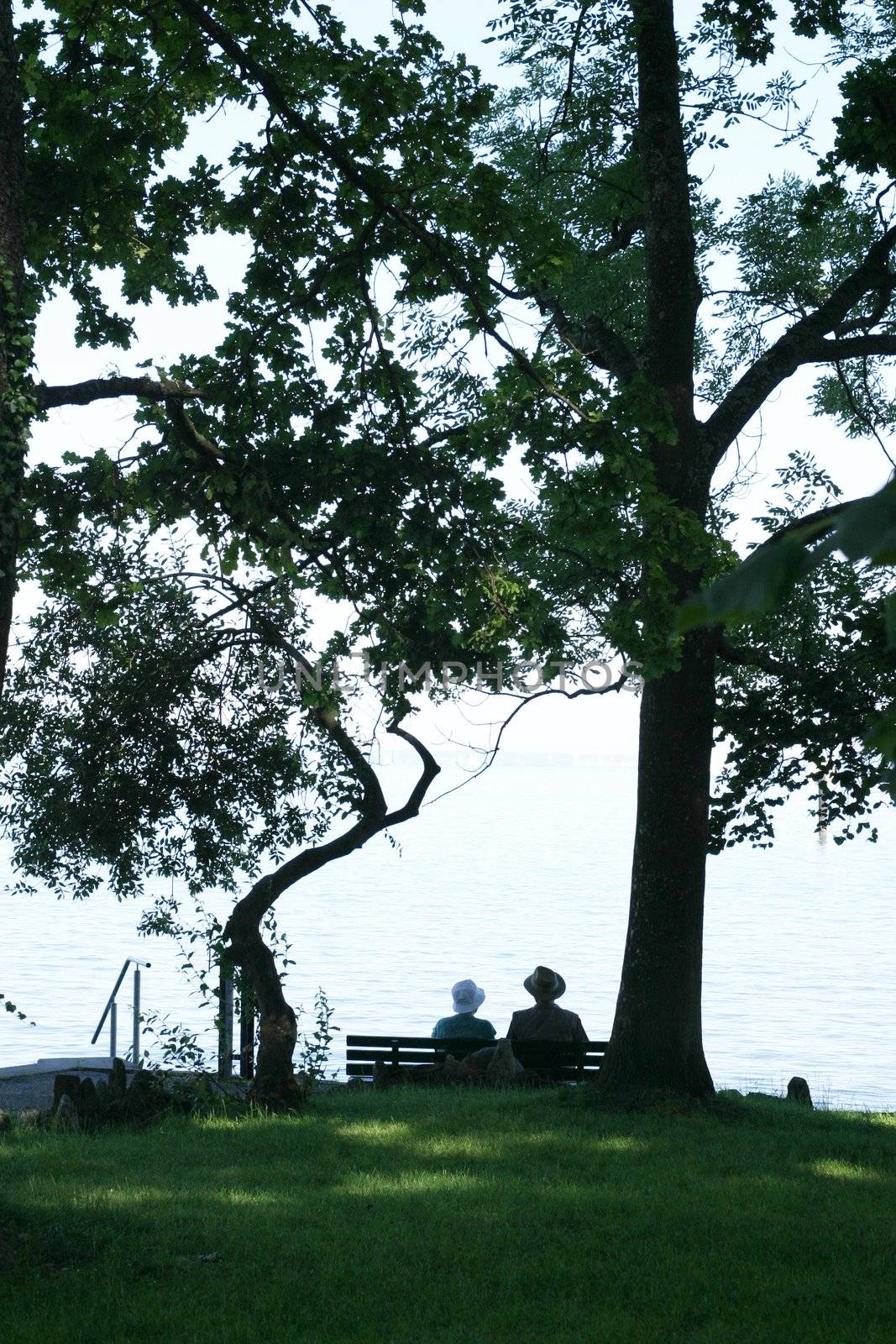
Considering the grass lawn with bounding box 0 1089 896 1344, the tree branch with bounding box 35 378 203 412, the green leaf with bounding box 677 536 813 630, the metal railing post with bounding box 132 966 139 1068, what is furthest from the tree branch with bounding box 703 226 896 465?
the green leaf with bounding box 677 536 813 630

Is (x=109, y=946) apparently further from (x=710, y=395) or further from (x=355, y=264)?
(x=355, y=264)

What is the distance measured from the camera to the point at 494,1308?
19.5 ft

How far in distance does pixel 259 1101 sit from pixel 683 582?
5.29m

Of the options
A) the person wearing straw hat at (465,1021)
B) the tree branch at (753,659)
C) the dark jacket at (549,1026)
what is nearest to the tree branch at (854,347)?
the tree branch at (753,659)

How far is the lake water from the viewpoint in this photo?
25.7 metres

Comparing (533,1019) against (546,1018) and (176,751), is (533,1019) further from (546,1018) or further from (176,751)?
(176,751)

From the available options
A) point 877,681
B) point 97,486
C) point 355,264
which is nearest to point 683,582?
point 877,681

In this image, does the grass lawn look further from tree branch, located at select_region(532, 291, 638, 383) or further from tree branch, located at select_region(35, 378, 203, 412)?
tree branch, located at select_region(532, 291, 638, 383)

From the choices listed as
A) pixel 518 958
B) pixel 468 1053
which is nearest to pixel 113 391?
pixel 468 1053

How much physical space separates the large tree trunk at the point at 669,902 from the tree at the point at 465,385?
0.07 ft

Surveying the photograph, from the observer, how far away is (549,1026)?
13438mm

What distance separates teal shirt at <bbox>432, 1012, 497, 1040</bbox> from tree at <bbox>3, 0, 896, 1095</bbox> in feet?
8.70

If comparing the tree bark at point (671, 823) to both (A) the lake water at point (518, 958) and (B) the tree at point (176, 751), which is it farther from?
(A) the lake water at point (518, 958)

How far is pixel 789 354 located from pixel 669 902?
4909 millimetres
